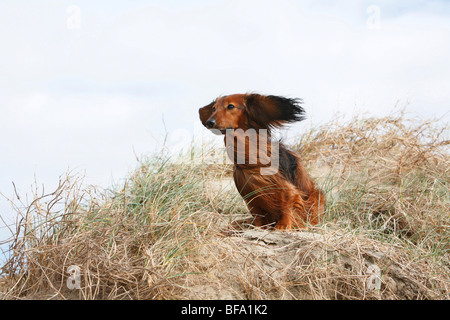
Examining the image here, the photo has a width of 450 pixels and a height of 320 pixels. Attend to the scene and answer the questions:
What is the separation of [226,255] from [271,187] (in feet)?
2.70

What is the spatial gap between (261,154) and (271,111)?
0.36m

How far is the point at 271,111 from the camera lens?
12.9 ft

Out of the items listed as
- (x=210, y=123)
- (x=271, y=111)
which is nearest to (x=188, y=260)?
(x=210, y=123)

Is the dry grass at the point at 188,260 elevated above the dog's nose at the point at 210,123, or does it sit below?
below

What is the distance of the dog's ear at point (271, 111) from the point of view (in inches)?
153

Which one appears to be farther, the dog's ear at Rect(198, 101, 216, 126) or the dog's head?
the dog's ear at Rect(198, 101, 216, 126)

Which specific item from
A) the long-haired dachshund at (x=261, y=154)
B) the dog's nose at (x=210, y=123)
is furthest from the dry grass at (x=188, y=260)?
the dog's nose at (x=210, y=123)

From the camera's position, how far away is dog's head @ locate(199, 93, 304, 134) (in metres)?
3.74

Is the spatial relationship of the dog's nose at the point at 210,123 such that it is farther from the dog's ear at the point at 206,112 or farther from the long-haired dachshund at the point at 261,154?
the dog's ear at the point at 206,112

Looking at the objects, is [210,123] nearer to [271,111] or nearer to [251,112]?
[251,112]

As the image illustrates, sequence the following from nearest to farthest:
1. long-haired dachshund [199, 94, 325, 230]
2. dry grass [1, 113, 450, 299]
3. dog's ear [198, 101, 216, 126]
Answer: dry grass [1, 113, 450, 299], long-haired dachshund [199, 94, 325, 230], dog's ear [198, 101, 216, 126]

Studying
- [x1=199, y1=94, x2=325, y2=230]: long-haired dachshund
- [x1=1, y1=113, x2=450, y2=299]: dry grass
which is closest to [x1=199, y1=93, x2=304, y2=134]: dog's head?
[x1=199, y1=94, x2=325, y2=230]: long-haired dachshund

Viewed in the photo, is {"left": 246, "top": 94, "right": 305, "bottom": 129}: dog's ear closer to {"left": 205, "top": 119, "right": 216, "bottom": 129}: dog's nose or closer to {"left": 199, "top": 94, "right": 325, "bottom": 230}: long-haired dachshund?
{"left": 199, "top": 94, "right": 325, "bottom": 230}: long-haired dachshund
